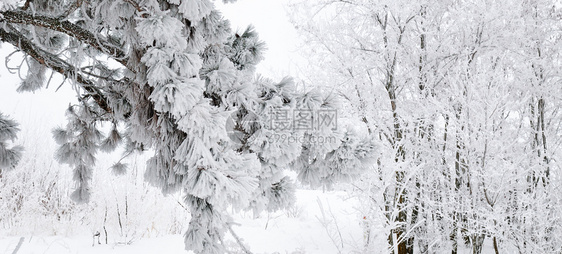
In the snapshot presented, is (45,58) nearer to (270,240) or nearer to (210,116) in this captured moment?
(210,116)

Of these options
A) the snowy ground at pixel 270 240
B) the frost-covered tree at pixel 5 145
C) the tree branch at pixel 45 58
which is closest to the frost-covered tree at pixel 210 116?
the tree branch at pixel 45 58

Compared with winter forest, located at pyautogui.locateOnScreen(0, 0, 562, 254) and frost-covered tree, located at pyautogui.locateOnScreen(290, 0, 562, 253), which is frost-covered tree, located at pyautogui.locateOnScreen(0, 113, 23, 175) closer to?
winter forest, located at pyautogui.locateOnScreen(0, 0, 562, 254)

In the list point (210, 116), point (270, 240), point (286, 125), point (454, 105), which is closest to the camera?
point (210, 116)

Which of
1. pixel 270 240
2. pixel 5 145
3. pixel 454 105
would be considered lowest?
pixel 270 240

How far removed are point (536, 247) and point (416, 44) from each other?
325 centimetres

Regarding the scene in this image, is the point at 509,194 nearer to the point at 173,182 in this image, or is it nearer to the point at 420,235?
the point at 420,235

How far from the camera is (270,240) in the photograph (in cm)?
623

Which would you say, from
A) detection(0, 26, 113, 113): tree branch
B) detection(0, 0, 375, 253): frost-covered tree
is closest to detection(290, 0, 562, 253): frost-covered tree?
detection(0, 0, 375, 253): frost-covered tree

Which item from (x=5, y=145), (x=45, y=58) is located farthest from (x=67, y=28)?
(x=5, y=145)

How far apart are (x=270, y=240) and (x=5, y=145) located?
4187 mm

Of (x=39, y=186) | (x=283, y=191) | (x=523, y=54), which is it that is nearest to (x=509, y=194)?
(x=523, y=54)

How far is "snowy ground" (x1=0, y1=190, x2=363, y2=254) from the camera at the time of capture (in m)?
4.62

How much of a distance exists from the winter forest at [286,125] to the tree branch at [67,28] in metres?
0.01

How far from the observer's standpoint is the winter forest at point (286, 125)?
1.71m
